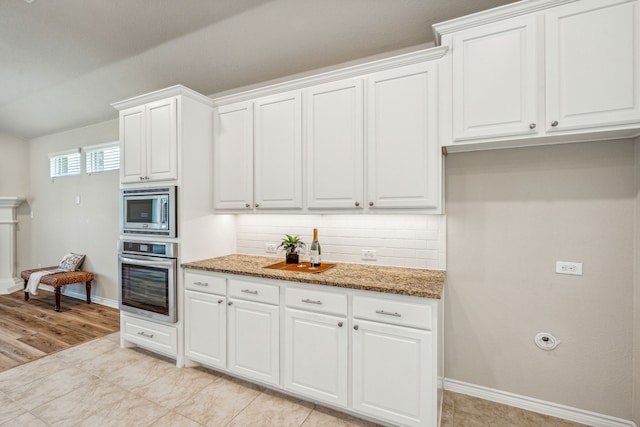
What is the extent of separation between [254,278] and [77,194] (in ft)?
14.1

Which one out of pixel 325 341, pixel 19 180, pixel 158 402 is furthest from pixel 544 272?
pixel 19 180

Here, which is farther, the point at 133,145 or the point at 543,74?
the point at 133,145

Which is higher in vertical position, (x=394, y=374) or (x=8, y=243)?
(x=8, y=243)

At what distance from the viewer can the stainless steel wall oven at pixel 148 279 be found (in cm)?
278

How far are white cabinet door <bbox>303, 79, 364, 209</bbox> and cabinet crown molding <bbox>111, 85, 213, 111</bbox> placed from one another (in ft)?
3.63

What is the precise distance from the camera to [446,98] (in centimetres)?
205

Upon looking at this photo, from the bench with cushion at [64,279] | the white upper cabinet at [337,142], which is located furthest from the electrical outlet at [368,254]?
the bench with cushion at [64,279]

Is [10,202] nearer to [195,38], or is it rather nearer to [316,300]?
[195,38]

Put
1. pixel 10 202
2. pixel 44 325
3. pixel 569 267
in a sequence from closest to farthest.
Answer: pixel 569 267 → pixel 44 325 → pixel 10 202

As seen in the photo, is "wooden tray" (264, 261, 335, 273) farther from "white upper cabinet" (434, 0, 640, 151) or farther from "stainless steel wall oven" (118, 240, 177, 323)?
"white upper cabinet" (434, 0, 640, 151)

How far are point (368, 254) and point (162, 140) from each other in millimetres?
2221

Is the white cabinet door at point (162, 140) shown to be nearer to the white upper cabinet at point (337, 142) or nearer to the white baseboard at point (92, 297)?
the white upper cabinet at point (337, 142)

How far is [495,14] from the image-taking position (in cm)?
190

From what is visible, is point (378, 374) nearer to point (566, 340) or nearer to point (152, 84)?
point (566, 340)
